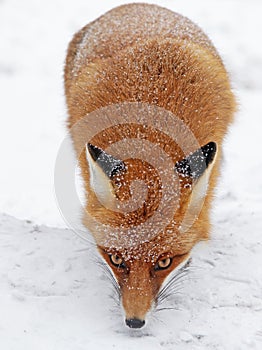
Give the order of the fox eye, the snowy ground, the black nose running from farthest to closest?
1. the snowy ground
2. the fox eye
3. the black nose

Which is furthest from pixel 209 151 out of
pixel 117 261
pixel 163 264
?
pixel 117 261

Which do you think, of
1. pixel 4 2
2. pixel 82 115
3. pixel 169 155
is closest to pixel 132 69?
pixel 82 115

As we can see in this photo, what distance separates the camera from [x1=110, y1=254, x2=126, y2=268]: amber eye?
5375 millimetres

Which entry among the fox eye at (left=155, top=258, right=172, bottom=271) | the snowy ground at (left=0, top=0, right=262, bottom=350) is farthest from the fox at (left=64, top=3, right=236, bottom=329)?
the snowy ground at (left=0, top=0, right=262, bottom=350)

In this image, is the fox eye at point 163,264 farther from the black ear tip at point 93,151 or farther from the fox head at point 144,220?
the black ear tip at point 93,151

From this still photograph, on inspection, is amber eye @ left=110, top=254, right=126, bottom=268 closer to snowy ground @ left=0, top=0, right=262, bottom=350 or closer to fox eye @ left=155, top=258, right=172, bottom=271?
fox eye @ left=155, top=258, right=172, bottom=271

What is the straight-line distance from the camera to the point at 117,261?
5.44 meters

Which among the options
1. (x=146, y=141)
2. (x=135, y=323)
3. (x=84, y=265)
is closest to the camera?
(x=135, y=323)

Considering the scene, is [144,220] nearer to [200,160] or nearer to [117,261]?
[117,261]

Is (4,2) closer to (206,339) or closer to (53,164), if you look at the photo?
(53,164)

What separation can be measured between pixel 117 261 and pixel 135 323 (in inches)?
22.9

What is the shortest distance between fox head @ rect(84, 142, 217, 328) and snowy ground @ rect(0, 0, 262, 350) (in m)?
0.50

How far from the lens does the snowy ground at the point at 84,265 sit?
5500 millimetres

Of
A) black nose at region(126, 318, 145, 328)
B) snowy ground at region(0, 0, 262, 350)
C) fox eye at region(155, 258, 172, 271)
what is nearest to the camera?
black nose at region(126, 318, 145, 328)
